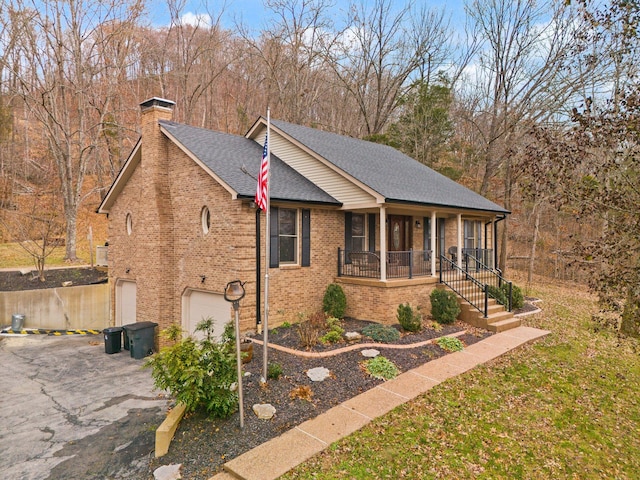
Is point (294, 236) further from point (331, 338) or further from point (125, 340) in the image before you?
point (125, 340)

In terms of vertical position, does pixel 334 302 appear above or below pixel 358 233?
below

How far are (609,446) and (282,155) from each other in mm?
11873

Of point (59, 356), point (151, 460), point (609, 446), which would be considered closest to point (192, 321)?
point (59, 356)

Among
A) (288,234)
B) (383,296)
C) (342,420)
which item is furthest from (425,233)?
(342,420)

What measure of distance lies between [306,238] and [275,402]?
19.0 ft

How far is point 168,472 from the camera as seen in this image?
5.00 meters

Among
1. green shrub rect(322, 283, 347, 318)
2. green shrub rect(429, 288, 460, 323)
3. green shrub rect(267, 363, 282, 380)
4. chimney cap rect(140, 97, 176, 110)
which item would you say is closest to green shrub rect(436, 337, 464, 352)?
green shrub rect(429, 288, 460, 323)

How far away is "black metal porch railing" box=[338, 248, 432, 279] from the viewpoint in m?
11.7

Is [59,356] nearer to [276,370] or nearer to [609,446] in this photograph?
[276,370]

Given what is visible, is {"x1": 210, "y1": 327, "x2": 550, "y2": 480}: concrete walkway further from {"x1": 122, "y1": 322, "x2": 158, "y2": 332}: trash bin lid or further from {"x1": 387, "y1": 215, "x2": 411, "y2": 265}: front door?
{"x1": 122, "y1": 322, "x2": 158, "y2": 332}: trash bin lid

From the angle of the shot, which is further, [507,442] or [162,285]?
[162,285]

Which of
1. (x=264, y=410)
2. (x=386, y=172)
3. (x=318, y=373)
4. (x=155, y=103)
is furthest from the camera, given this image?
(x=386, y=172)

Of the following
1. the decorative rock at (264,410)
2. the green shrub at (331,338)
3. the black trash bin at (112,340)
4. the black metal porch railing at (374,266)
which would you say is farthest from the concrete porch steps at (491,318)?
the black trash bin at (112,340)

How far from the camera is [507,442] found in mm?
5605
